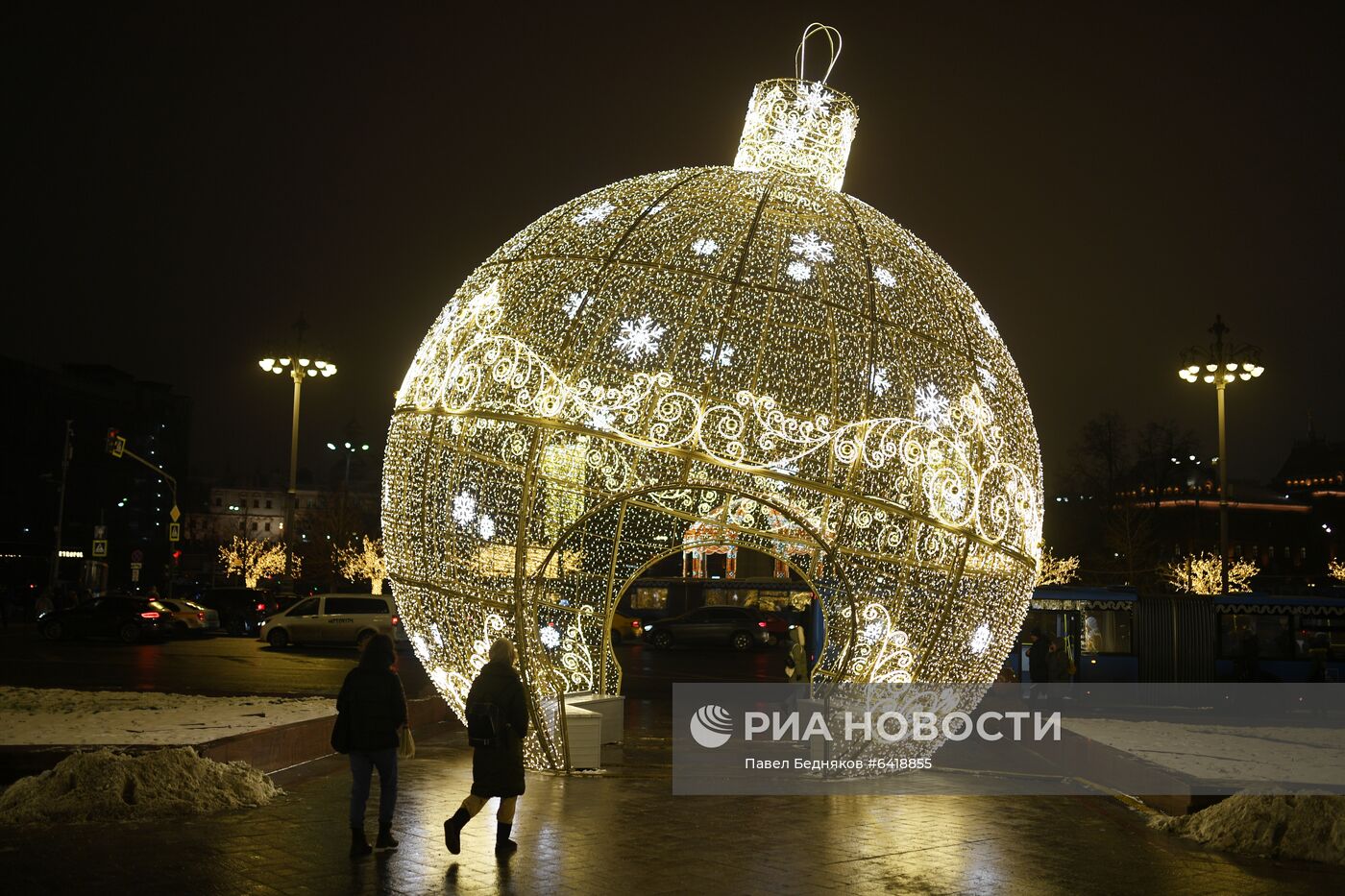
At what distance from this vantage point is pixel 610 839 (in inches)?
297

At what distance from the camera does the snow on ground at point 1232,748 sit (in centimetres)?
1099

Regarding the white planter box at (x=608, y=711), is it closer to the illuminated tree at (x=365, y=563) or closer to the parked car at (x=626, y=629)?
the illuminated tree at (x=365, y=563)

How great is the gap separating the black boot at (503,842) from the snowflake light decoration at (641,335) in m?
4.06

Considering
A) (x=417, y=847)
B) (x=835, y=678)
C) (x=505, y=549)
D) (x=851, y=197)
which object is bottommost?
(x=417, y=847)

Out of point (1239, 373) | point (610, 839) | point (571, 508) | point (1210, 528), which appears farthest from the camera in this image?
point (1210, 528)

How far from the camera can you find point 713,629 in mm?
33719

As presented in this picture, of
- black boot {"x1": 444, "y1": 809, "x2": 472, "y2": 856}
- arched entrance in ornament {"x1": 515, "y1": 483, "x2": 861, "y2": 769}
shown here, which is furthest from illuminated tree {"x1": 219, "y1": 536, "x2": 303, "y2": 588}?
black boot {"x1": 444, "y1": 809, "x2": 472, "y2": 856}

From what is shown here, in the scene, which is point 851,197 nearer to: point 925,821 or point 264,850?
point 925,821

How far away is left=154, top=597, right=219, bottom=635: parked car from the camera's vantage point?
3269 cm

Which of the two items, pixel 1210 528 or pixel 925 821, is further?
pixel 1210 528

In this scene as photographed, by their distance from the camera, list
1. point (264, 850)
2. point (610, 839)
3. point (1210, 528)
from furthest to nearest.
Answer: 1. point (1210, 528)
2. point (610, 839)
3. point (264, 850)

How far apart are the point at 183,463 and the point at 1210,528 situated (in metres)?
71.4

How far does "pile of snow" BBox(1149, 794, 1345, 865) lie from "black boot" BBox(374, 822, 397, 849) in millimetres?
5042

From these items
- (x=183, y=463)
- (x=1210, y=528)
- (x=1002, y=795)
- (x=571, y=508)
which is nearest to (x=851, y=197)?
(x=571, y=508)
